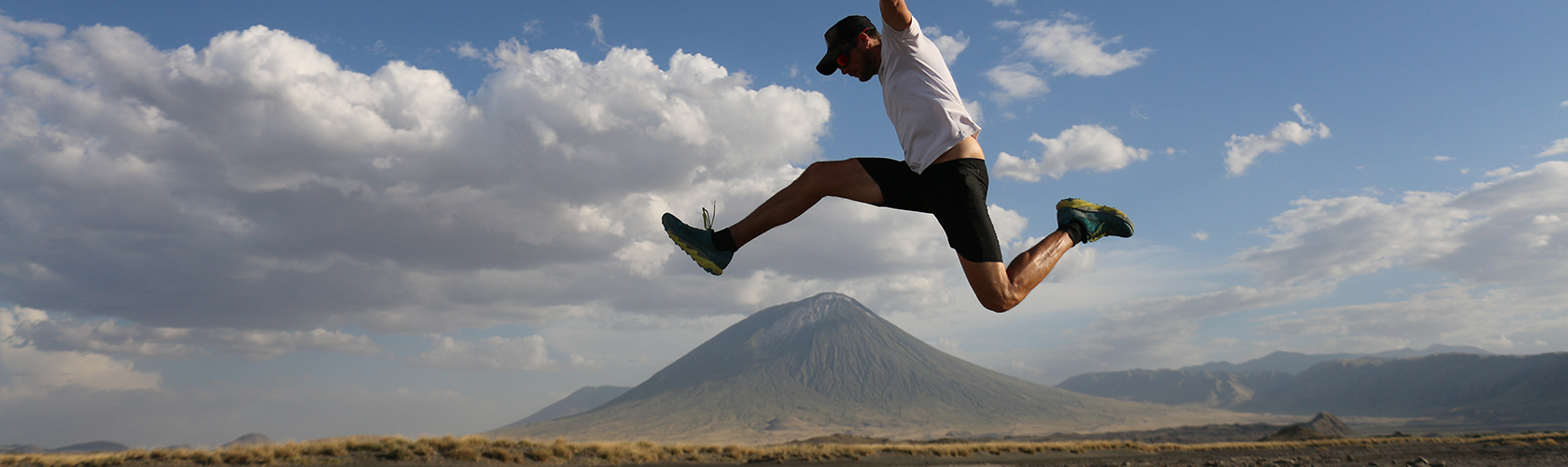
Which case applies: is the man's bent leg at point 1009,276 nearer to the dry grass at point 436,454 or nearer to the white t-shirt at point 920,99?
the white t-shirt at point 920,99

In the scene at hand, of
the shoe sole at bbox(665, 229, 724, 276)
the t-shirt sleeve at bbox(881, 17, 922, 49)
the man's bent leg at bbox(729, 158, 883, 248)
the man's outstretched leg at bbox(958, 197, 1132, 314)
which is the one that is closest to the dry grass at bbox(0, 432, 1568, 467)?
the shoe sole at bbox(665, 229, 724, 276)

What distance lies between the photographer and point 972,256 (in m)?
4.54

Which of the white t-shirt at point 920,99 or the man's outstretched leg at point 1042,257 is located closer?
the white t-shirt at point 920,99

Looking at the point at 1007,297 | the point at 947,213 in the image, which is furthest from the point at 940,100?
the point at 1007,297

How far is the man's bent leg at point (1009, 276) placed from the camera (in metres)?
4.58

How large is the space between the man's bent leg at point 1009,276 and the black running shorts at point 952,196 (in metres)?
0.07

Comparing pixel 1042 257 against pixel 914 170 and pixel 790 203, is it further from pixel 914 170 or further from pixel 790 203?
pixel 790 203

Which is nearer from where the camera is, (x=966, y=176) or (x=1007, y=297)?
(x=966, y=176)

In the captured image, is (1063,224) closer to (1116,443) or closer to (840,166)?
(840,166)

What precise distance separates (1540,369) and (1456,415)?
26.9 metres

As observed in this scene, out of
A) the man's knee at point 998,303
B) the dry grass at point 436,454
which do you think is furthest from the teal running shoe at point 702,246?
the dry grass at point 436,454

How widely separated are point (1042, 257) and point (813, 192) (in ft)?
5.37

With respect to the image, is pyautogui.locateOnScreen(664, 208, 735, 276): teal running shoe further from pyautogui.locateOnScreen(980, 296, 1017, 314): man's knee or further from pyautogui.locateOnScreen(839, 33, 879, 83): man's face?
pyautogui.locateOnScreen(980, 296, 1017, 314): man's knee

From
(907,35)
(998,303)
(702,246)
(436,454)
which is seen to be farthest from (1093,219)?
(436,454)
